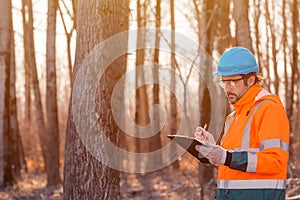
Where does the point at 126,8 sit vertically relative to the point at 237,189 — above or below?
above

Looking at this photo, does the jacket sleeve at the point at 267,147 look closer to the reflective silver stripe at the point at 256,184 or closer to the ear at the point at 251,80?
the reflective silver stripe at the point at 256,184

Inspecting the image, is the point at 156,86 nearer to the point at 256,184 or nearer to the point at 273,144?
the point at 256,184

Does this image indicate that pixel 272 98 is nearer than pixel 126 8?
Yes

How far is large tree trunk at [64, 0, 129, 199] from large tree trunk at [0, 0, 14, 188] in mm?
6849

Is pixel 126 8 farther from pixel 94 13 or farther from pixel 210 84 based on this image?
pixel 210 84

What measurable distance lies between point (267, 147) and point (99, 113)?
11.5ft

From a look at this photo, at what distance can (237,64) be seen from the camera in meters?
4.27

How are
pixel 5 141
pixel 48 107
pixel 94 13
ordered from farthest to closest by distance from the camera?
1. pixel 48 107
2. pixel 5 141
3. pixel 94 13

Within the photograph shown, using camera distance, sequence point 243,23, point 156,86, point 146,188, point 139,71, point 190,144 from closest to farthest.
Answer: point 190,144 < point 243,23 < point 146,188 < point 156,86 < point 139,71

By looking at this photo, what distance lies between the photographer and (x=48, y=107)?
51.5ft

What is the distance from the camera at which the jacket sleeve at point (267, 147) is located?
397 centimetres

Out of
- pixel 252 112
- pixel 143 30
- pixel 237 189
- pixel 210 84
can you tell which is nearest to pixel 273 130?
pixel 252 112

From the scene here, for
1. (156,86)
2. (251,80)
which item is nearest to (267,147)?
(251,80)

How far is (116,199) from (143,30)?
14.0 meters
